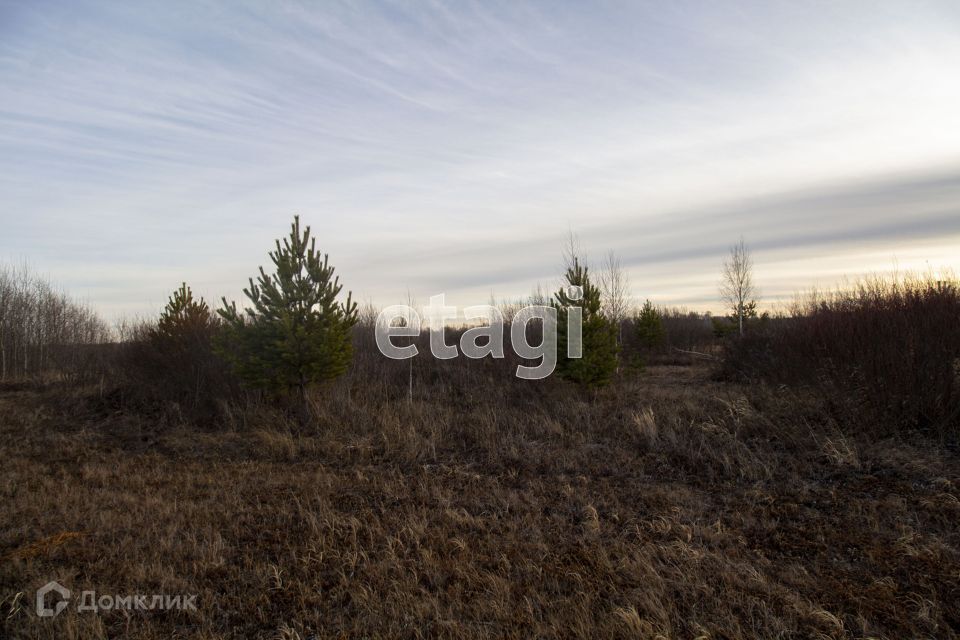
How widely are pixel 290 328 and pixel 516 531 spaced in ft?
24.1

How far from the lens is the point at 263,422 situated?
11.8 meters

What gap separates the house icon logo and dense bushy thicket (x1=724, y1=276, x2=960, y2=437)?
9.61 meters

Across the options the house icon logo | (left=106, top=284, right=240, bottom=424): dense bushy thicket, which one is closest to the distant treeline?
(left=106, top=284, right=240, bottom=424): dense bushy thicket

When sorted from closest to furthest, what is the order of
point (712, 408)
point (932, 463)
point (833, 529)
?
point (833, 529) → point (932, 463) → point (712, 408)

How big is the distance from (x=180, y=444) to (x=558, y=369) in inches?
333

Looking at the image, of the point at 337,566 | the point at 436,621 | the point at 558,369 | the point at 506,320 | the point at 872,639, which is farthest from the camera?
the point at 506,320

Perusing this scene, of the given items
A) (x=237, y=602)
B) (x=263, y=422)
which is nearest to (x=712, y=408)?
(x=237, y=602)

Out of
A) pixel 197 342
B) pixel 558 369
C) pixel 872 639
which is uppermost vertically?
pixel 197 342

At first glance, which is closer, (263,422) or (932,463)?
(932,463)

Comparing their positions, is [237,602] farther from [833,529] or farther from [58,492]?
[833,529]

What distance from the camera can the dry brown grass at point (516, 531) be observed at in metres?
3.72

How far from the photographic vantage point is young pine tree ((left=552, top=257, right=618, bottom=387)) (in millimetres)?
12938

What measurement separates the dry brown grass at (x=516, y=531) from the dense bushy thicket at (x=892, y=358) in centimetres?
52

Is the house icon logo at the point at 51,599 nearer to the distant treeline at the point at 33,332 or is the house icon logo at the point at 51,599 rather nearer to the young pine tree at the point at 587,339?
the young pine tree at the point at 587,339
